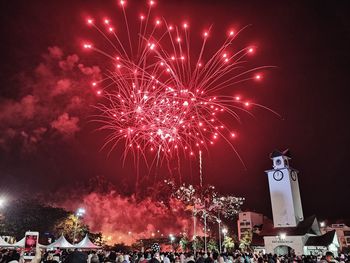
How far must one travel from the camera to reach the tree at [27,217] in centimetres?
5066

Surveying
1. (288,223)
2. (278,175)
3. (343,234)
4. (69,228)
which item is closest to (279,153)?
(278,175)

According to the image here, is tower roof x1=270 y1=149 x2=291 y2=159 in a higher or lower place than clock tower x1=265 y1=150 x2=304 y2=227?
higher

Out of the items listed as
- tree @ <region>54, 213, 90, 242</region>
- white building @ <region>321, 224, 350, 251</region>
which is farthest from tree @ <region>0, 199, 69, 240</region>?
white building @ <region>321, 224, 350, 251</region>

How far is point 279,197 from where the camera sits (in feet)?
167

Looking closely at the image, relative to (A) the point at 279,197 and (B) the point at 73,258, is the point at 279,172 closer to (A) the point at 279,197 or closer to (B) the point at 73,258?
(A) the point at 279,197

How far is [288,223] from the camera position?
49.0m

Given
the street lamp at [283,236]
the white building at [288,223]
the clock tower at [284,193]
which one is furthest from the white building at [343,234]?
the street lamp at [283,236]

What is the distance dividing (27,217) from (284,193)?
43.8 m

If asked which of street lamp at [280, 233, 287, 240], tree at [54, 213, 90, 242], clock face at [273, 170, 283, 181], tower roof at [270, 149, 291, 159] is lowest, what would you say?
street lamp at [280, 233, 287, 240]

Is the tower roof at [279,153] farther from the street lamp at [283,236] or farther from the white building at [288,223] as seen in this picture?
the street lamp at [283,236]

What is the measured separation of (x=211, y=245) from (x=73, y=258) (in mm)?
60006

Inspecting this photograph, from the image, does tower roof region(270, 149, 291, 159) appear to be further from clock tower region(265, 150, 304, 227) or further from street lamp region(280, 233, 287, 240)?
street lamp region(280, 233, 287, 240)

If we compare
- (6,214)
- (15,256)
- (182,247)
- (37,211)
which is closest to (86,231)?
Result: (37,211)

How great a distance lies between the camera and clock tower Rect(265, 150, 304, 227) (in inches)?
1948
